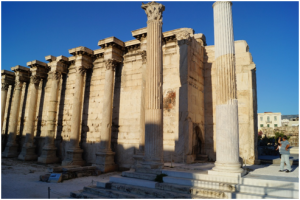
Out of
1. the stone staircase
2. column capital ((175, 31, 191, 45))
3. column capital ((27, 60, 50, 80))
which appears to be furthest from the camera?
column capital ((27, 60, 50, 80))

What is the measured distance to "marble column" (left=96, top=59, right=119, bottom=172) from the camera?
13288mm

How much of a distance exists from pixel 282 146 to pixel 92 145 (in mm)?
10971

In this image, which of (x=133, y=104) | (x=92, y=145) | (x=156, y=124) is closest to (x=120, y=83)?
(x=133, y=104)

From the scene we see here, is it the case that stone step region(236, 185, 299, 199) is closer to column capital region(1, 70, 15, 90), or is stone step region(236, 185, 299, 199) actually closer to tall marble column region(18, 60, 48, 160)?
tall marble column region(18, 60, 48, 160)

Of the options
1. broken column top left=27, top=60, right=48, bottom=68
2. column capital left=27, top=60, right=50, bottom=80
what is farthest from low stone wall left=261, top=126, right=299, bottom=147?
broken column top left=27, top=60, right=48, bottom=68

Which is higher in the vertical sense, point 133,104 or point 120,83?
point 120,83

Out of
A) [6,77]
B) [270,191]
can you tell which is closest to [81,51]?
[6,77]

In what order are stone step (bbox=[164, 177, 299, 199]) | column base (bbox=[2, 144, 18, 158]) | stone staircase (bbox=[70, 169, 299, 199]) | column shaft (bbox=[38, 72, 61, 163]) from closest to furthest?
stone step (bbox=[164, 177, 299, 199]) → stone staircase (bbox=[70, 169, 299, 199]) → column shaft (bbox=[38, 72, 61, 163]) → column base (bbox=[2, 144, 18, 158])

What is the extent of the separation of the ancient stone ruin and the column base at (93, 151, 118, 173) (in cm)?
6

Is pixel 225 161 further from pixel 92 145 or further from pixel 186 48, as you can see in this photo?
pixel 92 145

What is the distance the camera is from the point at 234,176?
23.8 ft

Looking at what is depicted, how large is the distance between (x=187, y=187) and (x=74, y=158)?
9550 mm

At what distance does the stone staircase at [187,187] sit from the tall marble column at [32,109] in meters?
11.4

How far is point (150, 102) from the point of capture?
948cm
